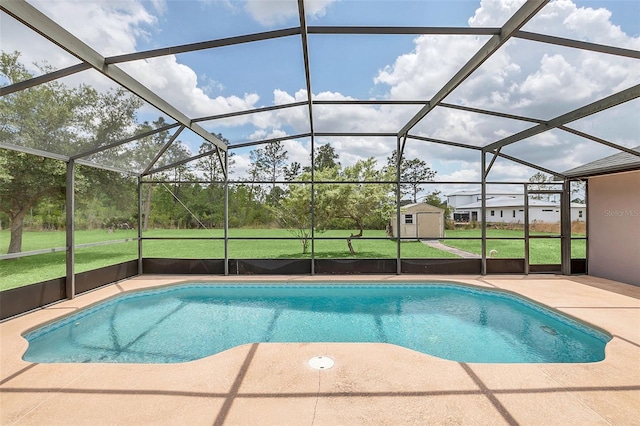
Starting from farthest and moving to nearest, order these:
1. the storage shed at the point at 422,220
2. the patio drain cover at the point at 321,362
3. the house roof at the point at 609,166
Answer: the storage shed at the point at 422,220 < the house roof at the point at 609,166 < the patio drain cover at the point at 321,362

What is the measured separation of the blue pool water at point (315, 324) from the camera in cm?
413

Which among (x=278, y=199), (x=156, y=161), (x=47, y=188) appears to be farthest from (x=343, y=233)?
(x=47, y=188)

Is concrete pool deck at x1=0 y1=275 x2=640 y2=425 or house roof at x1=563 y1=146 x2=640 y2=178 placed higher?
house roof at x1=563 y1=146 x2=640 y2=178

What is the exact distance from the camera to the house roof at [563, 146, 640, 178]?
6156mm

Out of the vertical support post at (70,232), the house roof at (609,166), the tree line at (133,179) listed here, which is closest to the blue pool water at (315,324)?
the vertical support post at (70,232)

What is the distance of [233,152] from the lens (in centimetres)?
812

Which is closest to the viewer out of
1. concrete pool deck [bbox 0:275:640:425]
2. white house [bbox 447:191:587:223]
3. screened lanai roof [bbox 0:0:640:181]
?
concrete pool deck [bbox 0:275:640:425]

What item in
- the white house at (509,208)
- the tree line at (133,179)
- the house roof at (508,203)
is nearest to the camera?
the tree line at (133,179)

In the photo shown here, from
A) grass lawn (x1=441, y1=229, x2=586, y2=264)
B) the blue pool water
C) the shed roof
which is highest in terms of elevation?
the shed roof

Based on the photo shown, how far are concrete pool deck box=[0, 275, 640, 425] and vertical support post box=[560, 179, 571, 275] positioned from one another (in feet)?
15.4

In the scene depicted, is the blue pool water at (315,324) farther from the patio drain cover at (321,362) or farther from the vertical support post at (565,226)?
the vertical support post at (565,226)

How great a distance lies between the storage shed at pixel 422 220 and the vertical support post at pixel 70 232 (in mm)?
10392

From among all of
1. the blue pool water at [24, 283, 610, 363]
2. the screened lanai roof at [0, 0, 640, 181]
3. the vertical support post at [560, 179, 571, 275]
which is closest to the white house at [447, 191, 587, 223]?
the vertical support post at [560, 179, 571, 275]

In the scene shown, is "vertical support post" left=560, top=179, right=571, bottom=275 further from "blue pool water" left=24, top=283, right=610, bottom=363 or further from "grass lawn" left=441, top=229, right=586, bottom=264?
"blue pool water" left=24, top=283, right=610, bottom=363
